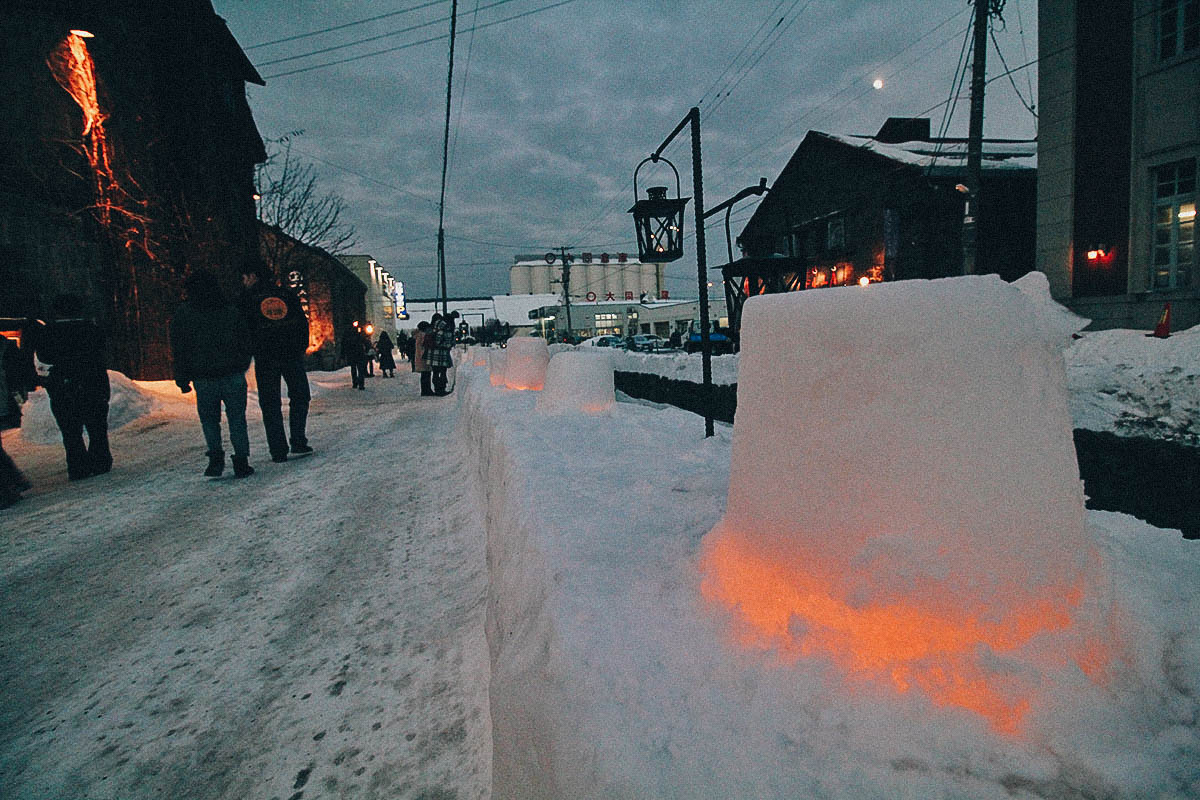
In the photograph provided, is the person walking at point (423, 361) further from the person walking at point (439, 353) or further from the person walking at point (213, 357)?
the person walking at point (213, 357)

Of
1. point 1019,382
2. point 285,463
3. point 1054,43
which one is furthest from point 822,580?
point 1054,43

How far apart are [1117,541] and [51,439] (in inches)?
407

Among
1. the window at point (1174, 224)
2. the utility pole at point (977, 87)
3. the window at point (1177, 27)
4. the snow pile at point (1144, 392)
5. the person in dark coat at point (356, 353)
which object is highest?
the window at point (1177, 27)

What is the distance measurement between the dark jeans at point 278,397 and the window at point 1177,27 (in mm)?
16582

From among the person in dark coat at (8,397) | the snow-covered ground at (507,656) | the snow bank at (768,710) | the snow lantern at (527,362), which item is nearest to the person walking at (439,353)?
the snow lantern at (527,362)

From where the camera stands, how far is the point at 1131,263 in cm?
1120

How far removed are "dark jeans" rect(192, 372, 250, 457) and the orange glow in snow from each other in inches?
201

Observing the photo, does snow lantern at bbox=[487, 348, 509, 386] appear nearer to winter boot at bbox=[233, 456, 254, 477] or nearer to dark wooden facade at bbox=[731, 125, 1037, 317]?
winter boot at bbox=[233, 456, 254, 477]

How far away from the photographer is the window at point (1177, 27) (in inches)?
397

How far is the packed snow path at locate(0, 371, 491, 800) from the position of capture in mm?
1733

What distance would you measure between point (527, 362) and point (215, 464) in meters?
3.78

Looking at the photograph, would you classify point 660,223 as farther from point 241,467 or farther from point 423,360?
point 423,360

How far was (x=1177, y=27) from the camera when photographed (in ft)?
33.8

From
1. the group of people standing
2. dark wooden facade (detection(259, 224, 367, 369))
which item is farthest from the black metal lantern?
dark wooden facade (detection(259, 224, 367, 369))
